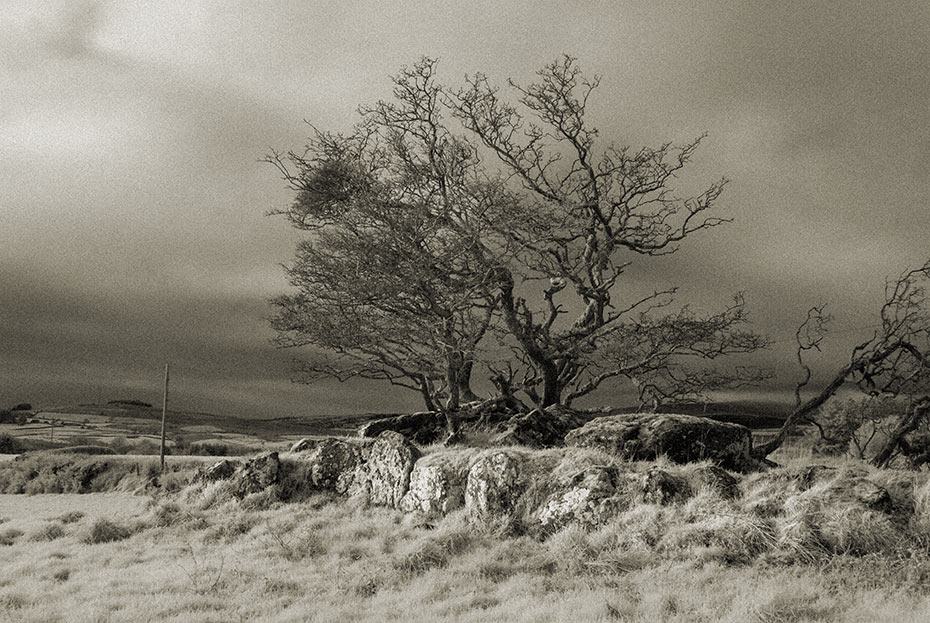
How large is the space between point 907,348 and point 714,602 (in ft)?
47.7

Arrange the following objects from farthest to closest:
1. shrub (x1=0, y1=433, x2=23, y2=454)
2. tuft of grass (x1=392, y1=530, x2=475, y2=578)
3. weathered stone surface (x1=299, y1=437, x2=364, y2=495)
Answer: shrub (x1=0, y1=433, x2=23, y2=454), weathered stone surface (x1=299, y1=437, x2=364, y2=495), tuft of grass (x1=392, y1=530, x2=475, y2=578)

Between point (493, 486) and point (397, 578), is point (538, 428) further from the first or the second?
point (397, 578)

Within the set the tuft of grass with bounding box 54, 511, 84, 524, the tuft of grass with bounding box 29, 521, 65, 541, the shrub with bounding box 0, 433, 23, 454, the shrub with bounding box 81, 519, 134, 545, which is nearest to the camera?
the shrub with bounding box 81, 519, 134, 545

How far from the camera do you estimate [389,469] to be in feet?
52.5

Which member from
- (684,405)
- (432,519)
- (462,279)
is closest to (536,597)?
(432,519)

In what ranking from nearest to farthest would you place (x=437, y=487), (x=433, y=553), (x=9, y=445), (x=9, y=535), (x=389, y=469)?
(x=433, y=553) < (x=437, y=487) < (x=389, y=469) < (x=9, y=535) < (x=9, y=445)

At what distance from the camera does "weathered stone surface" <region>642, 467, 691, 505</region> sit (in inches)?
479

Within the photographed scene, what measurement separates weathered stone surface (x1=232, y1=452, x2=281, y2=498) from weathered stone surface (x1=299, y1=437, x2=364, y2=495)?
0.82 m

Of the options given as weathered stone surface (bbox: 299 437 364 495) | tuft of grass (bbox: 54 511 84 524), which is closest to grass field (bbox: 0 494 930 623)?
weathered stone surface (bbox: 299 437 364 495)

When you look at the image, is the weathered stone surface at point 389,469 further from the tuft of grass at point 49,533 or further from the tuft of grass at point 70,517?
the tuft of grass at point 70,517

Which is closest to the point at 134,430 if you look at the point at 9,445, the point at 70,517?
the point at 9,445

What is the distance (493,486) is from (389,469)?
3261mm

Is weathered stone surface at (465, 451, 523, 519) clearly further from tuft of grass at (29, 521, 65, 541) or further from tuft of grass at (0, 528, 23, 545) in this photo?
tuft of grass at (0, 528, 23, 545)

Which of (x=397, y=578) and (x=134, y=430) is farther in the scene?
→ (x=134, y=430)
